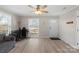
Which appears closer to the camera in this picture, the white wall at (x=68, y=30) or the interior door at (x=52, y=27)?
the white wall at (x=68, y=30)

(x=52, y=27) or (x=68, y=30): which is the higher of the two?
(x=52, y=27)

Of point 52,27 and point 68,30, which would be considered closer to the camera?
point 68,30

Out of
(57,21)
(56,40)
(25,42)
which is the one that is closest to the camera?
(25,42)

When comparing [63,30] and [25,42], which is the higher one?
[63,30]

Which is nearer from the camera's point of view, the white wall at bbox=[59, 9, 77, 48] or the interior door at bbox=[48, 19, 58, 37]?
the white wall at bbox=[59, 9, 77, 48]

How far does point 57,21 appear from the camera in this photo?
246 inches

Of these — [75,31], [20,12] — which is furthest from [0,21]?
[75,31]
